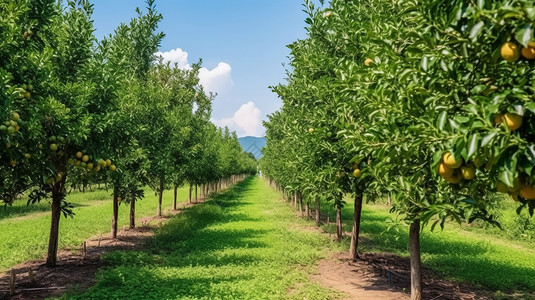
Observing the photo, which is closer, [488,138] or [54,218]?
[488,138]

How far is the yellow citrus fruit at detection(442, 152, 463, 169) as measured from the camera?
325cm

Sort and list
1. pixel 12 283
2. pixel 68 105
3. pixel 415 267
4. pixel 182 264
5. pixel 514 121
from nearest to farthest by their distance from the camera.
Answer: pixel 514 121
pixel 12 283
pixel 415 267
pixel 68 105
pixel 182 264

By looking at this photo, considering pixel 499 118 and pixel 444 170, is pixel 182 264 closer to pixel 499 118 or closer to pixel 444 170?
pixel 444 170

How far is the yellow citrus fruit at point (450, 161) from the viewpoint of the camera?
325 centimetres

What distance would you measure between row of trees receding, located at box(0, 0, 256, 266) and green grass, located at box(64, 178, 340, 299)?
2744 mm

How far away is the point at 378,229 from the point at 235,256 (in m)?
11.5

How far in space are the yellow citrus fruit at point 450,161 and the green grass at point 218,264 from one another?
7430mm

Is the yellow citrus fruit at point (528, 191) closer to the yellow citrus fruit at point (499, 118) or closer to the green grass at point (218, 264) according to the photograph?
the yellow citrus fruit at point (499, 118)

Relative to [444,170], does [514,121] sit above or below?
above

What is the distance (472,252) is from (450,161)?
672 inches

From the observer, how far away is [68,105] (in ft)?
33.0

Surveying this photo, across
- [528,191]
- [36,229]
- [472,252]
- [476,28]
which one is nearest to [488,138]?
[528,191]

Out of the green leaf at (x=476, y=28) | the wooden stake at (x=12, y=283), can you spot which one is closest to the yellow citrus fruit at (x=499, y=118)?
the green leaf at (x=476, y=28)

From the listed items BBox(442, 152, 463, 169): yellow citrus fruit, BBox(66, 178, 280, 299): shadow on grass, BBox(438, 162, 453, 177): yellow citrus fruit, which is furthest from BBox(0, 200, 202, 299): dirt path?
BBox(442, 152, 463, 169): yellow citrus fruit
